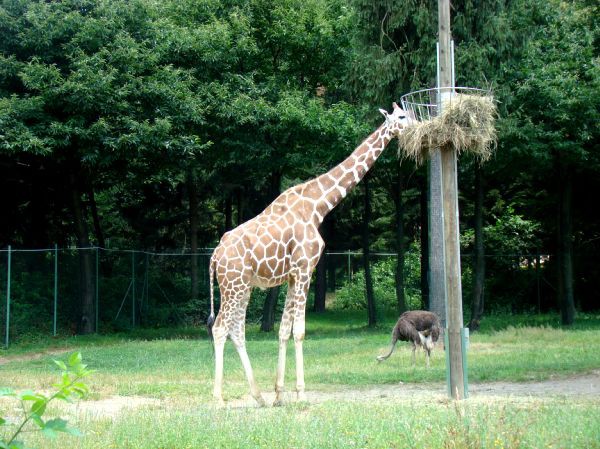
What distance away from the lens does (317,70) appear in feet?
90.5

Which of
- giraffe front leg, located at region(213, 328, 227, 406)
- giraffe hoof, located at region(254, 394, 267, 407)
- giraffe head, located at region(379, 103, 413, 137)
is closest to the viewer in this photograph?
giraffe hoof, located at region(254, 394, 267, 407)

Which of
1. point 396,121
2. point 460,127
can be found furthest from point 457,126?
point 396,121

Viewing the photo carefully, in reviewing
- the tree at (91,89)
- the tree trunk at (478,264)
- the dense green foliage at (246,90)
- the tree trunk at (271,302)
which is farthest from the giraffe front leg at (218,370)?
the tree trunk at (271,302)

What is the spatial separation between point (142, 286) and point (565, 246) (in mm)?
14655

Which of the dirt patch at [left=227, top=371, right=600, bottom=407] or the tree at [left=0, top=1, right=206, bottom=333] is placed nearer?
the dirt patch at [left=227, top=371, right=600, bottom=407]

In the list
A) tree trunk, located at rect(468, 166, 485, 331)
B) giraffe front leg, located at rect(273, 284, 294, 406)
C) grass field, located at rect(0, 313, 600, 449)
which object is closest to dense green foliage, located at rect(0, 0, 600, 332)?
tree trunk, located at rect(468, 166, 485, 331)

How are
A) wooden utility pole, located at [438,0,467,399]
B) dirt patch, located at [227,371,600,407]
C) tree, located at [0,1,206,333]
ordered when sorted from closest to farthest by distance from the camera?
1. wooden utility pole, located at [438,0,467,399]
2. dirt patch, located at [227,371,600,407]
3. tree, located at [0,1,206,333]

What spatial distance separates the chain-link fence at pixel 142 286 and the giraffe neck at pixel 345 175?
12.1 meters

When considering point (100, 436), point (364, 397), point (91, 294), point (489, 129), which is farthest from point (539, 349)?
point (91, 294)

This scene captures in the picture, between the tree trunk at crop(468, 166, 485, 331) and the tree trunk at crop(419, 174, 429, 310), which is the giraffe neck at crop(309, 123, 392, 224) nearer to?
the tree trunk at crop(468, 166, 485, 331)

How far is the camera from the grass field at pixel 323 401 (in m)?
8.26

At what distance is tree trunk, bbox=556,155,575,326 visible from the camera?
26578 millimetres

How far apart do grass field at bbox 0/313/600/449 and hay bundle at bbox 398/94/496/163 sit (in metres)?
3.51

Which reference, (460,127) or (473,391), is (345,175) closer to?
(460,127)
